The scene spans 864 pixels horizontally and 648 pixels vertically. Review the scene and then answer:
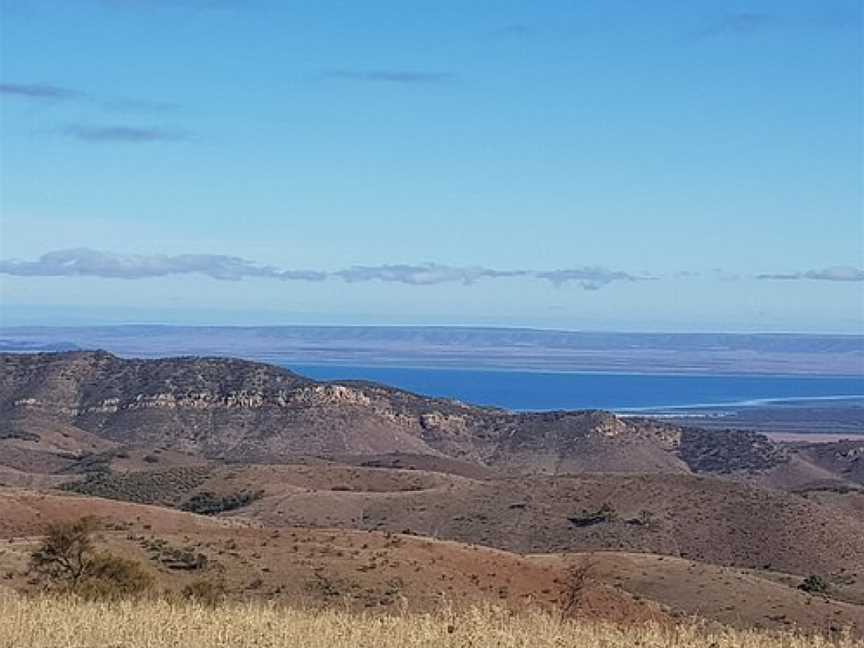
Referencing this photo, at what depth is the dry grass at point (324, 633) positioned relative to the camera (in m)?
10.5

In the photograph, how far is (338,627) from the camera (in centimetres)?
1138

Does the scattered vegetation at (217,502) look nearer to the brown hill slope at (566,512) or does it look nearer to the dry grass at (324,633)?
the brown hill slope at (566,512)

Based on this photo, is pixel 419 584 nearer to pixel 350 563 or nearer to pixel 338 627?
pixel 350 563

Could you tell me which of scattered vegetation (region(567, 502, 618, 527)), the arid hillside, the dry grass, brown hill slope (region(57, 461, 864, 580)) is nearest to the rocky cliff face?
the arid hillside

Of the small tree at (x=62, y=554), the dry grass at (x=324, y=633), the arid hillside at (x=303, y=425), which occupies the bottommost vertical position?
the arid hillside at (x=303, y=425)

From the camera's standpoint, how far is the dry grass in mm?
10539

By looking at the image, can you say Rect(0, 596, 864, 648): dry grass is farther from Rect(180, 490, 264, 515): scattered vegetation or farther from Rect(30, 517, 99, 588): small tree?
Rect(180, 490, 264, 515): scattered vegetation

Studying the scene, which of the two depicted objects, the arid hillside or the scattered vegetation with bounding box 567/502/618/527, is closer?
the scattered vegetation with bounding box 567/502/618/527

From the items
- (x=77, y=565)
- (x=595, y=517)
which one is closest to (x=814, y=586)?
(x=595, y=517)

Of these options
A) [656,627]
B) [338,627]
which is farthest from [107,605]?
[656,627]

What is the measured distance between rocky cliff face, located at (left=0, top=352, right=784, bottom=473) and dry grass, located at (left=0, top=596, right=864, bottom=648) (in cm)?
7967

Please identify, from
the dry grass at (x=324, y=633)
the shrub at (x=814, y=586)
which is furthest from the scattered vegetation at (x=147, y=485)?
the dry grass at (x=324, y=633)

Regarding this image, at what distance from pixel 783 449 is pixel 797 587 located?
7366 centimetres

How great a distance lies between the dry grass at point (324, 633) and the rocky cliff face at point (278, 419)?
3136 inches
